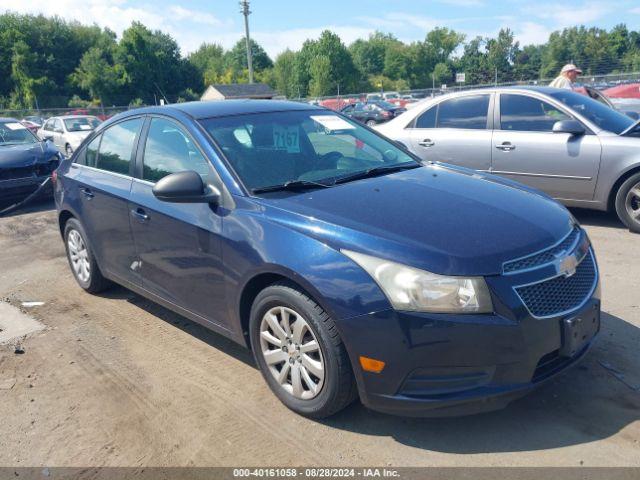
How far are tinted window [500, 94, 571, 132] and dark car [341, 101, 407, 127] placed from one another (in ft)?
72.8

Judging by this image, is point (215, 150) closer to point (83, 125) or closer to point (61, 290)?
point (61, 290)

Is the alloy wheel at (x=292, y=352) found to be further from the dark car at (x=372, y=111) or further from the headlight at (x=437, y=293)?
the dark car at (x=372, y=111)

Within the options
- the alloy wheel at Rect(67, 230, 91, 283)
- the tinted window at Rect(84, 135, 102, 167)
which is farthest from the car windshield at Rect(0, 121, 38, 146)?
the tinted window at Rect(84, 135, 102, 167)

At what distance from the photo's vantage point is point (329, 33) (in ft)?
319

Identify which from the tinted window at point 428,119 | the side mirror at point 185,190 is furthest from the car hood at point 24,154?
the side mirror at point 185,190

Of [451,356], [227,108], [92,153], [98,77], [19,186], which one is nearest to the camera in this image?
[451,356]

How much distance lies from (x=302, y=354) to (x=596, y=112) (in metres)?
5.41

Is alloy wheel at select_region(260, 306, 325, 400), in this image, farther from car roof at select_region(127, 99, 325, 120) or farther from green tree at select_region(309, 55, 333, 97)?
green tree at select_region(309, 55, 333, 97)

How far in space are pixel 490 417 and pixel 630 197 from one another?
4327 millimetres

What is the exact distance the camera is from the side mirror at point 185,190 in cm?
327

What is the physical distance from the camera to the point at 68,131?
61.3 feet

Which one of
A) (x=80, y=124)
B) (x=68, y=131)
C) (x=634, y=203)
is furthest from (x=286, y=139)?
(x=80, y=124)

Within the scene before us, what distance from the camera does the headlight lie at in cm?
253

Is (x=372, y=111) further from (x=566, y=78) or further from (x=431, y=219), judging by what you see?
(x=431, y=219)
